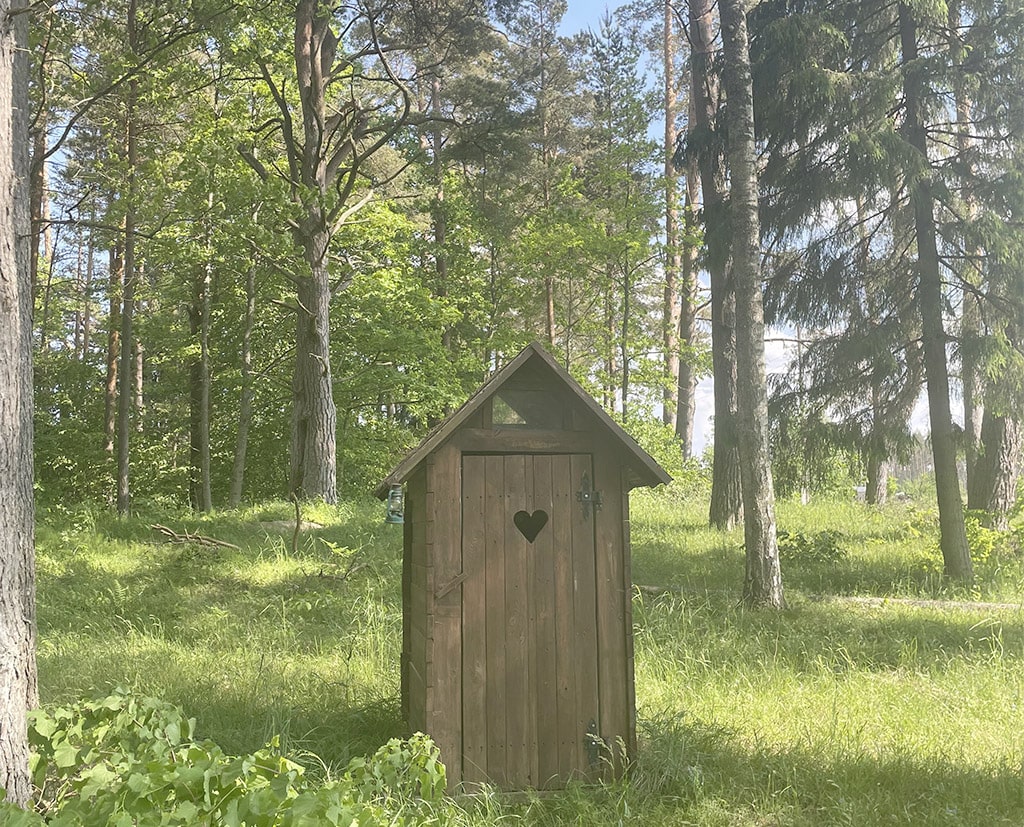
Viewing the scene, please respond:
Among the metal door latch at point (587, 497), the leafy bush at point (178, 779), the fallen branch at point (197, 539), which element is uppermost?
the metal door latch at point (587, 497)

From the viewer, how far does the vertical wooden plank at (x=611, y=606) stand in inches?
189

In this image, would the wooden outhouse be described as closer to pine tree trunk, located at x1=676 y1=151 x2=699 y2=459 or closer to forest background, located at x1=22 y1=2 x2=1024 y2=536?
forest background, located at x1=22 y1=2 x2=1024 y2=536

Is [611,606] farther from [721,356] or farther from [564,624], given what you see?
[721,356]

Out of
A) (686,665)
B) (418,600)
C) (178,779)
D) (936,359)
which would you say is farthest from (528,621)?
(936,359)

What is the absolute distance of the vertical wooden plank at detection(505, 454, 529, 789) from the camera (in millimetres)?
4676

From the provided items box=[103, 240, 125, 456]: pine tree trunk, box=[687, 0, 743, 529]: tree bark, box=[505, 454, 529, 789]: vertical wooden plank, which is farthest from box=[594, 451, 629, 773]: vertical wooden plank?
box=[103, 240, 125, 456]: pine tree trunk

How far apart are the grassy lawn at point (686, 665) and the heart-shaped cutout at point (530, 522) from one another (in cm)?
148

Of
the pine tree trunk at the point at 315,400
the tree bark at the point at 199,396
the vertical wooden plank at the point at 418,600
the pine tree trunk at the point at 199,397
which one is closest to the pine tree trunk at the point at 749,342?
the vertical wooden plank at the point at 418,600

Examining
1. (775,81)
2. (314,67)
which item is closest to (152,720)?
Answer: (775,81)

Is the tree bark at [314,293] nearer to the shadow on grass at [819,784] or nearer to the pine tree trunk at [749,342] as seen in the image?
the pine tree trunk at [749,342]

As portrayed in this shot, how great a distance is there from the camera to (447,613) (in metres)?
4.62

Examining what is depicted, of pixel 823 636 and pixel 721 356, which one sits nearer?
pixel 823 636

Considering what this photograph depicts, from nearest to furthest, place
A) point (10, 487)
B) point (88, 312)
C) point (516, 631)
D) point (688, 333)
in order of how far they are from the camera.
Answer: point (10, 487)
point (516, 631)
point (688, 333)
point (88, 312)

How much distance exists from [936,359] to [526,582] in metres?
7.65
